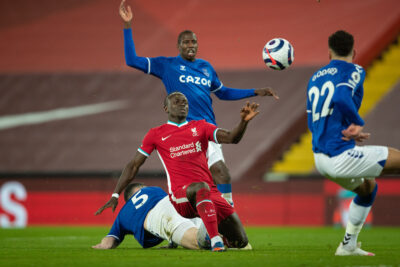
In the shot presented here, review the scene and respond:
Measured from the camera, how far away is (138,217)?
682 centimetres

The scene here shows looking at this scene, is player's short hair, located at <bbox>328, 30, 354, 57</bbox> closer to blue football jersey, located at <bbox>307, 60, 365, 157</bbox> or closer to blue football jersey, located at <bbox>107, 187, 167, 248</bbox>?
blue football jersey, located at <bbox>307, 60, 365, 157</bbox>

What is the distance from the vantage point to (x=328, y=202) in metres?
13.2

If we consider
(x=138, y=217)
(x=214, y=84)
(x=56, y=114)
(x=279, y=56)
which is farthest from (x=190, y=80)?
(x=56, y=114)

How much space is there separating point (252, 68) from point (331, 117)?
12971 mm

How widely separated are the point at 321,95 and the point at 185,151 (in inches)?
57.3

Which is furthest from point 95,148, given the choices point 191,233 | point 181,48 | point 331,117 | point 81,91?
point 331,117

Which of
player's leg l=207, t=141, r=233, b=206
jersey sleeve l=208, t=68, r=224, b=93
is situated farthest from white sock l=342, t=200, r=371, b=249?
jersey sleeve l=208, t=68, r=224, b=93

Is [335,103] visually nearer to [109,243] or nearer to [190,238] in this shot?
[190,238]

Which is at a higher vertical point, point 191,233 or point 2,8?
point 2,8

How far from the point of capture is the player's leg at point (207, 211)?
607cm

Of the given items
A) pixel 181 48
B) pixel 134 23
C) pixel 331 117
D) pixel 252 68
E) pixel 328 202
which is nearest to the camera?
pixel 331 117

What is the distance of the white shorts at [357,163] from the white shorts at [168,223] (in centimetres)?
156

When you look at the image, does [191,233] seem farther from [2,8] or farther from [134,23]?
[2,8]

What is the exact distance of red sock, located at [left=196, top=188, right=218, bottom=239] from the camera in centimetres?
607
